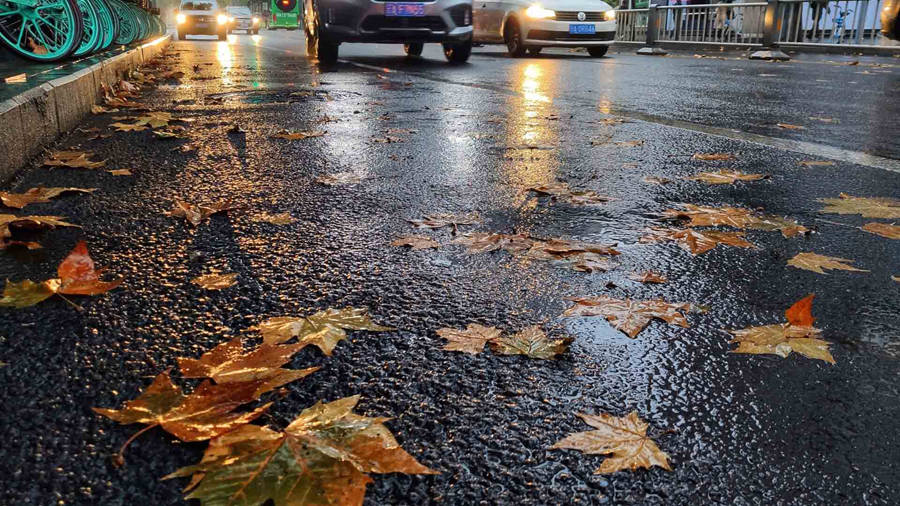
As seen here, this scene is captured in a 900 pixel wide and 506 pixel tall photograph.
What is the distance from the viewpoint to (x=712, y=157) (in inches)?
138

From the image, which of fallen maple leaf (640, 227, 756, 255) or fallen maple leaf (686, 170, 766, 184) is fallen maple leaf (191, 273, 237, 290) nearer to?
fallen maple leaf (640, 227, 756, 255)

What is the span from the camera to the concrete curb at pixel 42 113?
2.83 metres

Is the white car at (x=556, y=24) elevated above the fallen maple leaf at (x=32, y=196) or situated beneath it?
elevated above

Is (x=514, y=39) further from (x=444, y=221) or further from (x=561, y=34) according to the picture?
(x=444, y=221)

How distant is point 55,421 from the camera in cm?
117

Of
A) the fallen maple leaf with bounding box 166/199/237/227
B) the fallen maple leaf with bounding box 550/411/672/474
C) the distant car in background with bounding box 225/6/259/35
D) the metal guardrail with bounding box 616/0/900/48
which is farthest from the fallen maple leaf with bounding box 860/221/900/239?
the distant car in background with bounding box 225/6/259/35

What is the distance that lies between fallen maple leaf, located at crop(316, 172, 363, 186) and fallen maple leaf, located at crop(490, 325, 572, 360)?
1612 mm

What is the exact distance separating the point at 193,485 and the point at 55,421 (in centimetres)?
33

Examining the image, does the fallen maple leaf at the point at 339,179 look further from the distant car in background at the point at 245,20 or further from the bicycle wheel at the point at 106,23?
the distant car in background at the point at 245,20

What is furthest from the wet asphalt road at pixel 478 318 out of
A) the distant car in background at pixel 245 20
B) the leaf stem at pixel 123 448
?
the distant car in background at pixel 245 20

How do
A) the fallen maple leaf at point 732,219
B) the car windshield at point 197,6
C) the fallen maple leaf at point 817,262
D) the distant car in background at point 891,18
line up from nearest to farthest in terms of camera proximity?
the fallen maple leaf at point 817,262 → the fallen maple leaf at point 732,219 → the distant car in background at point 891,18 → the car windshield at point 197,6

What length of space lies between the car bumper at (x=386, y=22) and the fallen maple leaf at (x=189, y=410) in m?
9.00

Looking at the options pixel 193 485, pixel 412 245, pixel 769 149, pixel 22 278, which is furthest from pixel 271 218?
pixel 769 149

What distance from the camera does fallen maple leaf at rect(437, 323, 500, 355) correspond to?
4.76 feet
